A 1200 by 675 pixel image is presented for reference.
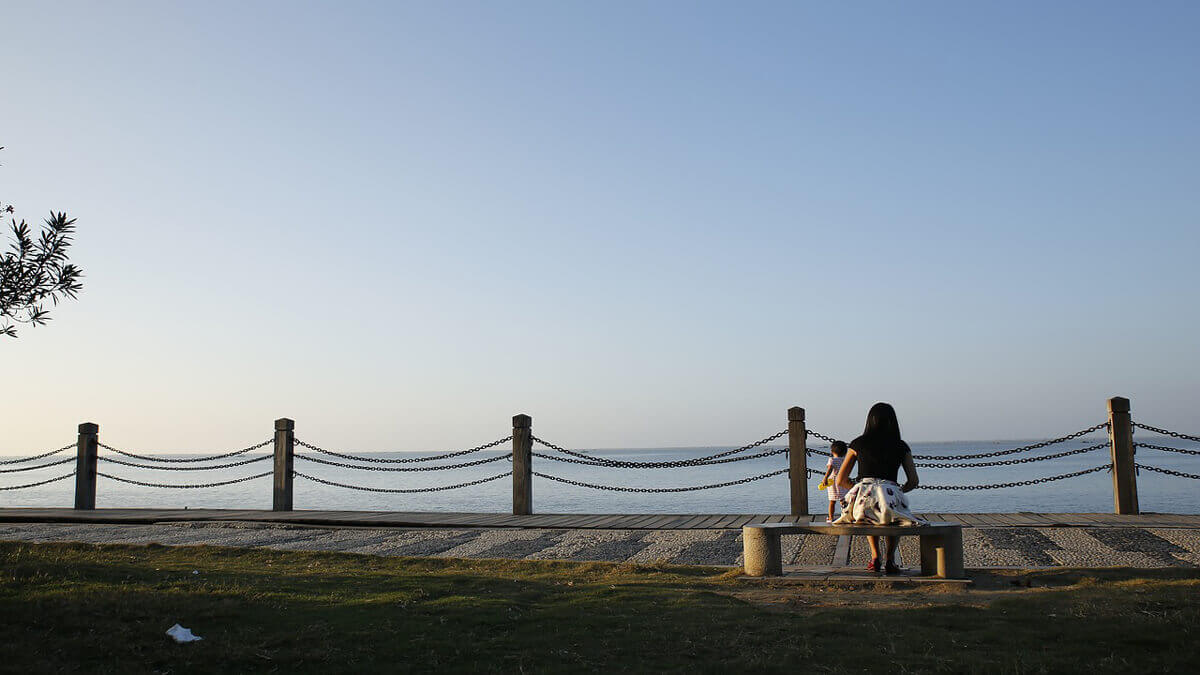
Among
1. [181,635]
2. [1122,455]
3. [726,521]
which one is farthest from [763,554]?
[1122,455]

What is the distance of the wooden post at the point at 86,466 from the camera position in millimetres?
17969

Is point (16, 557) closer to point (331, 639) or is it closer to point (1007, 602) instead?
point (331, 639)

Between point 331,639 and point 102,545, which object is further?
point 102,545

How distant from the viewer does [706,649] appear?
518 cm

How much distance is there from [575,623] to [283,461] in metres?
12.0

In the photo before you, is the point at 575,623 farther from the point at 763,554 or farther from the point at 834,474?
the point at 834,474

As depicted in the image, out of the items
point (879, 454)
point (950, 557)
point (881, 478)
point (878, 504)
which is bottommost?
point (950, 557)

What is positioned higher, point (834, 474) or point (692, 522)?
point (834, 474)

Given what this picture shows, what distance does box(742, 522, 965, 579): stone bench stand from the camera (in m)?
7.77

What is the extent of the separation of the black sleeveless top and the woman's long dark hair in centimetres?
4

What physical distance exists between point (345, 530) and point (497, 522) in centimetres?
221

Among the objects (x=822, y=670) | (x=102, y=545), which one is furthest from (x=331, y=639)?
(x=102, y=545)

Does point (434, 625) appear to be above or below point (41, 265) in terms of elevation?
below

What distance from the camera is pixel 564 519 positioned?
46.7 ft
